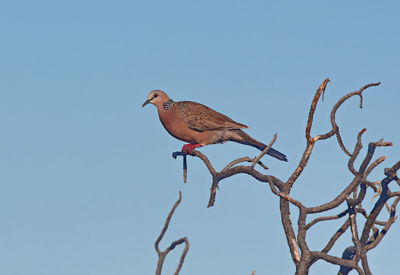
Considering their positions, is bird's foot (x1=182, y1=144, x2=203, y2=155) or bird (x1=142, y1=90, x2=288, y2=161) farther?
bird (x1=142, y1=90, x2=288, y2=161)

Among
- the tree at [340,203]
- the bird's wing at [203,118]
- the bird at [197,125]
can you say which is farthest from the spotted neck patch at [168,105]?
the tree at [340,203]

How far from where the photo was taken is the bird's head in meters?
14.6

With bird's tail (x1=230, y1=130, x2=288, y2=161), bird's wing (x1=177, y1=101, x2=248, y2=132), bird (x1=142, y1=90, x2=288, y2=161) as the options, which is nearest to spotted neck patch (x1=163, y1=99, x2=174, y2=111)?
bird (x1=142, y1=90, x2=288, y2=161)

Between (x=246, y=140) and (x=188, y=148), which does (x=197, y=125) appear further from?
(x=188, y=148)

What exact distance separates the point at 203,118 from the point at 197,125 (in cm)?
31

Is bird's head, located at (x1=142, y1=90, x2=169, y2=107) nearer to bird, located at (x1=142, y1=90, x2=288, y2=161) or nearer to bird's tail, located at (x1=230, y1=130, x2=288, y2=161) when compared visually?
bird, located at (x1=142, y1=90, x2=288, y2=161)

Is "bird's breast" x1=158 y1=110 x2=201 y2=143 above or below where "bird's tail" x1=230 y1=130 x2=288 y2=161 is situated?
above

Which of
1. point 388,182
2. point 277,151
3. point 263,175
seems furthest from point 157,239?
point 277,151

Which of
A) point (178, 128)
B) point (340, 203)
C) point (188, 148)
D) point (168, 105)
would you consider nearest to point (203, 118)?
point (178, 128)

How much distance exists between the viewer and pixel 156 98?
1466cm

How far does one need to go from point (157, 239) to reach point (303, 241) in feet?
5.68

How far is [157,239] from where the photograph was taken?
7957 mm

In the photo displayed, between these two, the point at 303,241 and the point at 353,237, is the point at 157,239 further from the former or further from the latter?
the point at 353,237

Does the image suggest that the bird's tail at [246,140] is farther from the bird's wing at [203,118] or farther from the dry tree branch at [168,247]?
the dry tree branch at [168,247]
